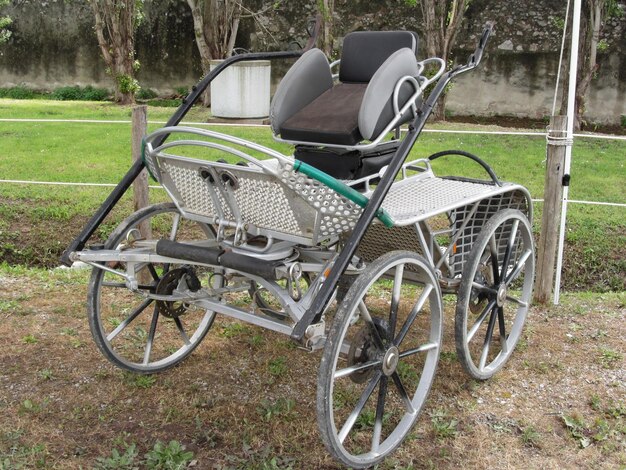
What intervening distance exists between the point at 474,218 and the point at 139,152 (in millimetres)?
2037

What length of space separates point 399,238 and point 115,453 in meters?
1.58

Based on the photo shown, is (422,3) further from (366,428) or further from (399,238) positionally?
(366,428)

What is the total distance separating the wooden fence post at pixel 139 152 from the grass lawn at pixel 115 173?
1942 mm

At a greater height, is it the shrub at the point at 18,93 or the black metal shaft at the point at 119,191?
the black metal shaft at the point at 119,191

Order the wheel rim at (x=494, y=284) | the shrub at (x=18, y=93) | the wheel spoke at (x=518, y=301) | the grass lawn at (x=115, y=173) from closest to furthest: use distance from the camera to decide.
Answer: the wheel rim at (x=494, y=284) → the wheel spoke at (x=518, y=301) → the grass lawn at (x=115, y=173) → the shrub at (x=18, y=93)

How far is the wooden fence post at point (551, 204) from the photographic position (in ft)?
14.6

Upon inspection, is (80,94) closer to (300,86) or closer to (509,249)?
(300,86)

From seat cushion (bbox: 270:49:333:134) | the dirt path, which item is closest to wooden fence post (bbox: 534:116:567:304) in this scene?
the dirt path

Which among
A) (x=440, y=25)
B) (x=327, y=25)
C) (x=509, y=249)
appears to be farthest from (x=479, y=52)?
(x=440, y=25)

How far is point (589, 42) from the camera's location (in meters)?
10.2

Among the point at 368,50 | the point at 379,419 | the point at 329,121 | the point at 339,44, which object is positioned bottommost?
the point at 379,419

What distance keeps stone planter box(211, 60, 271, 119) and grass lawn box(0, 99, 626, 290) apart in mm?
643

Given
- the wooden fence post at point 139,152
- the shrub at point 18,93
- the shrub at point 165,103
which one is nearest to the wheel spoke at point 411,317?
the wooden fence post at point 139,152

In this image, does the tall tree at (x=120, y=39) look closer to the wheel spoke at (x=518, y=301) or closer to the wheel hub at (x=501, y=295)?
the wheel spoke at (x=518, y=301)
